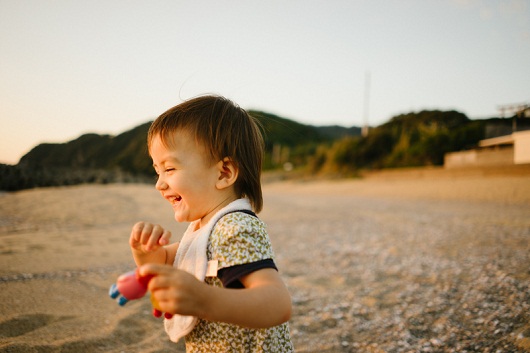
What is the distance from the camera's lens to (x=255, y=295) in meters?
1.14

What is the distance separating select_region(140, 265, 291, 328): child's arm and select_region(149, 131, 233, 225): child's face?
1.42 feet

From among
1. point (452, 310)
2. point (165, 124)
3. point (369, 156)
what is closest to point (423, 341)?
point (452, 310)

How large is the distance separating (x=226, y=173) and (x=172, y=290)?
648 mm

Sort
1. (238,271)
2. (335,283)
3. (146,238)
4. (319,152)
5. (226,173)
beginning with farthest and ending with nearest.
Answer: (319,152) < (335,283) < (226,173) < (146,238) < (238,271)

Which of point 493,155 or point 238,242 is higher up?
point 493,155

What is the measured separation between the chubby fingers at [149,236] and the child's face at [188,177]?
5.0 inches

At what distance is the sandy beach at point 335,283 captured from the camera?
7.86 feet

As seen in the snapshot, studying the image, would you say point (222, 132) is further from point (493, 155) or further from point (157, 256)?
point (493, 155)

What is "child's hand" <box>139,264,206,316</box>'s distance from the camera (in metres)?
1.02

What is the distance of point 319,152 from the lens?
36.9 meters

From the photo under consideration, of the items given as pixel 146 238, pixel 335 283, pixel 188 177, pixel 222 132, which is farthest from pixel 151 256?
pixel 335 283

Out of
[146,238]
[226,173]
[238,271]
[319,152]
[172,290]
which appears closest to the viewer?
[172,290]

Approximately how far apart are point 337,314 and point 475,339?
1.04m

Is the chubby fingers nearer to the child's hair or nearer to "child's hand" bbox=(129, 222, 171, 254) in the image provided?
"child's hand" bbox=(129, 222, 171, 254)
